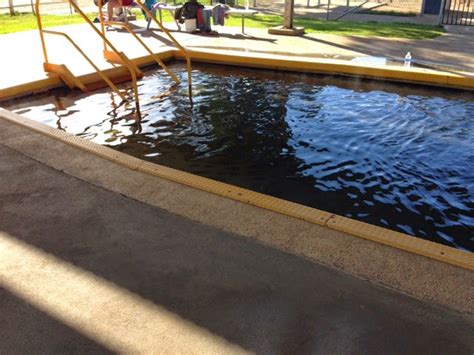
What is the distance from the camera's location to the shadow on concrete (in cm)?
246

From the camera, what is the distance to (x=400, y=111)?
7.41 metres

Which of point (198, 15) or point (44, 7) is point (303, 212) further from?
point (44, 7)

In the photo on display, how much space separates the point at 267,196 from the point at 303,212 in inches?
17.3

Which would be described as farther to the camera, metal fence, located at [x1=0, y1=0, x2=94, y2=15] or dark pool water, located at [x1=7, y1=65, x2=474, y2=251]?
metal fence, located at [x1=0, y1=0, x2=94, y2=15]

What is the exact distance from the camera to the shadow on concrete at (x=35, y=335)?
2461mm

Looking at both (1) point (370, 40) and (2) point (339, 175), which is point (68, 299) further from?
(1) point (370, 40)

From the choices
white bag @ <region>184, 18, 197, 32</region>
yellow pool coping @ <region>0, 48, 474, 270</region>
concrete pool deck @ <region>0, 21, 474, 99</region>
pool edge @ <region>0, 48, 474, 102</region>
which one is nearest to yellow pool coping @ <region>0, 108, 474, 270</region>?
yellow pool coping @ <region>0, 48, 474, 270</region>

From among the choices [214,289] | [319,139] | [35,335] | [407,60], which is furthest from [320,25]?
[35,335]

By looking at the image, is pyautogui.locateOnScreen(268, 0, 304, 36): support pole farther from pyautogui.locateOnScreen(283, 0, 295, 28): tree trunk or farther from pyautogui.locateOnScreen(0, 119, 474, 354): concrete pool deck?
pyautogui.locateOnScreen(0, 119, 474, 354): concrete pool deck

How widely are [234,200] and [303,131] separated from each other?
2918 mm

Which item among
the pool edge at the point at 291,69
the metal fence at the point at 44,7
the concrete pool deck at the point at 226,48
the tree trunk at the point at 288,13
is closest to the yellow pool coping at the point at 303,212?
the pool edge at the point at 291,69

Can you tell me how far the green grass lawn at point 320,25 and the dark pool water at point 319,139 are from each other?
5.41m

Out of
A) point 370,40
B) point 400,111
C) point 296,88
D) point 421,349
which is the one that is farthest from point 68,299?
point 370,40

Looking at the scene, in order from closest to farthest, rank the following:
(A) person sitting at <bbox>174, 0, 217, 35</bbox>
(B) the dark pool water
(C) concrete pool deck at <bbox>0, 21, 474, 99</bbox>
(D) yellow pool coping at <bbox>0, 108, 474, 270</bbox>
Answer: (D) yellow pool coping at <bbox>0, 108, 474, 270</bbox> → (B) the dark pool water → (C) concrete pool deck at <bbox>0, 21, 474, 99</bbox> → (A) person sitting at <bbox>174, 0, 217, 35</bbox>
